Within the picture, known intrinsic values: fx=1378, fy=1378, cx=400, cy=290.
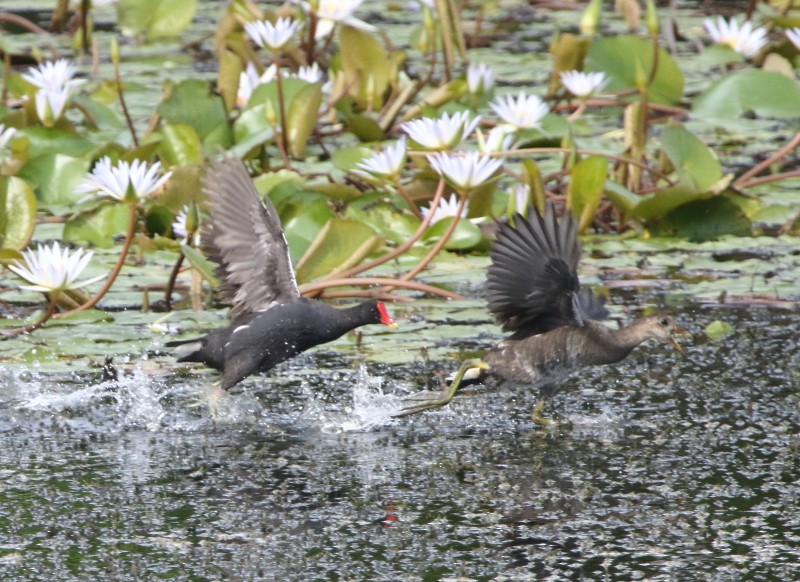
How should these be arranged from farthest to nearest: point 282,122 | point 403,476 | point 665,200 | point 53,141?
1. point 53,141
2. point 282,122
3. point 665,200
4. point 403,476

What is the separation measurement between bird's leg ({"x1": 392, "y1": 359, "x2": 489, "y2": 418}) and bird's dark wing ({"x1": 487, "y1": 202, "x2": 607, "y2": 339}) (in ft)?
0.60

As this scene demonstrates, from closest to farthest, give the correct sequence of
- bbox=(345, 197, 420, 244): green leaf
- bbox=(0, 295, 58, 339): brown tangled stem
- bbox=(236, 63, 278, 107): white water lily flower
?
bbox=(0, 295, 58, 339): brown tangled stem, bbox=(345, 197, 420, 244): green leaf, bbox=(236, 63, 278, 107): white water lily flower

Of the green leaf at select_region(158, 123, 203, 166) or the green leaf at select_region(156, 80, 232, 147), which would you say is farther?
the green leaf at select_region(156, 80, 232, 147)

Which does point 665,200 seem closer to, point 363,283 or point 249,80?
point 363,283

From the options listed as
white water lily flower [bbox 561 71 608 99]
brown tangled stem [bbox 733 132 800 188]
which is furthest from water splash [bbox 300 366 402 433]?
white water lily flower [bbox 561 71 608 99]

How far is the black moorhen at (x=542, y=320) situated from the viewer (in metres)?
4.14

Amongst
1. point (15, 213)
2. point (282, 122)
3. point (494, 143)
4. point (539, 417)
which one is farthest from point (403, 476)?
point (282, 122)

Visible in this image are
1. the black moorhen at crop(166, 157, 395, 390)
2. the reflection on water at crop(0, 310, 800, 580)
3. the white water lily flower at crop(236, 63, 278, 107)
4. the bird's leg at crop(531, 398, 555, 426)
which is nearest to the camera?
the reflection on water at crop(0, 310, 800, 580)

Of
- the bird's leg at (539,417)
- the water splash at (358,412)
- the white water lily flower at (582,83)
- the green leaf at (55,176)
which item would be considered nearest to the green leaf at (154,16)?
the green leaf at (55,176)

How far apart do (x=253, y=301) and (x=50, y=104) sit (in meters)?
2.38

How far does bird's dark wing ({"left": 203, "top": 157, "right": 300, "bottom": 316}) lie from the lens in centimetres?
463

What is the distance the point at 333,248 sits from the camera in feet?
17.5

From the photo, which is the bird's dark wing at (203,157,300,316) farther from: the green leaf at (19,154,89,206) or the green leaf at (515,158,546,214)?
the green leaf at (19,154,89,206)

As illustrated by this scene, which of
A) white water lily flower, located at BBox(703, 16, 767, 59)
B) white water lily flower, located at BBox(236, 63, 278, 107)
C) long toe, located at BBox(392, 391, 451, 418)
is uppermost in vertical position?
white water lily flower, located at BBox(703, 16, 767, 59)
